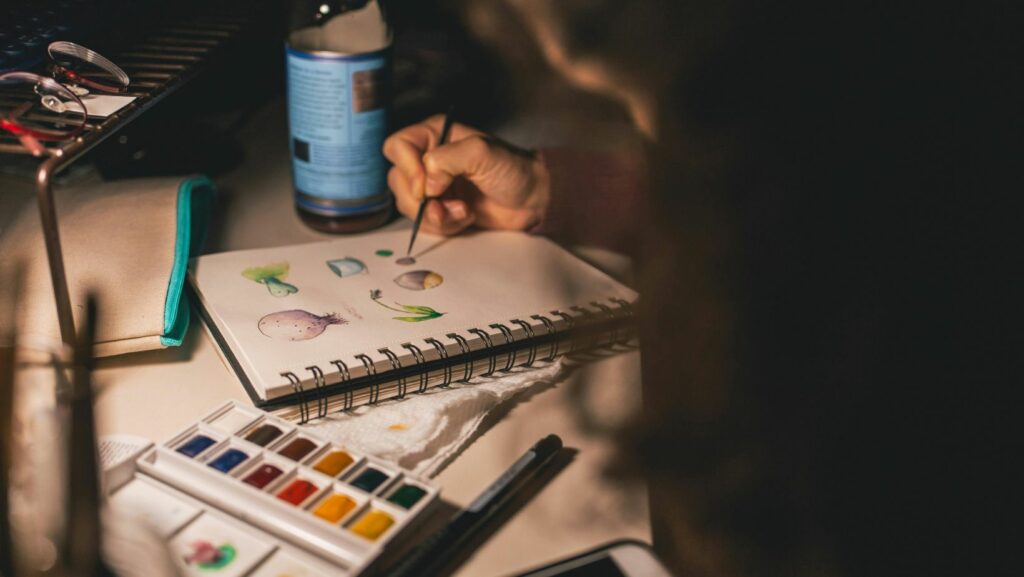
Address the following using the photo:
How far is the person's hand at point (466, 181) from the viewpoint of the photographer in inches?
25.4

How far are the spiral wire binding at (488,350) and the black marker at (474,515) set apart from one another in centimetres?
8

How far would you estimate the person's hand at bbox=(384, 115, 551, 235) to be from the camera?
65 centimetres

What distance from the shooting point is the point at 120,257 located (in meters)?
0.56

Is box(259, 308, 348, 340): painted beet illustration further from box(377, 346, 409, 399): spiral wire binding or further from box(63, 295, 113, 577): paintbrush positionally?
box(63, 295, 113, 577): paintbrush

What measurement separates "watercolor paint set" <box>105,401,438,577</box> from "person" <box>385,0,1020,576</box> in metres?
0.16

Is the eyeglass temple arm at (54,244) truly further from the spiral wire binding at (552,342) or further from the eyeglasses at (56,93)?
the spiral wire binding at (552,342)

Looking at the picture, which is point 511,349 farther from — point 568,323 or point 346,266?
point 346,266

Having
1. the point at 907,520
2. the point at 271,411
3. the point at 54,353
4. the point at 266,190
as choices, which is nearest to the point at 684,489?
the point at 907,520

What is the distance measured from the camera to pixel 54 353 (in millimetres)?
470

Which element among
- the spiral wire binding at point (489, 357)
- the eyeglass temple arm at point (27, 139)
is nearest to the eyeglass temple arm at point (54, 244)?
the eyeglass temple arm at point (27, 139)

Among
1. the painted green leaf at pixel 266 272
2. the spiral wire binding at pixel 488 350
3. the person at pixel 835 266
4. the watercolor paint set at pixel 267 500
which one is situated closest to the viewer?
the person at pixel 835 266

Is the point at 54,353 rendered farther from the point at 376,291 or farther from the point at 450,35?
the point at 450,35

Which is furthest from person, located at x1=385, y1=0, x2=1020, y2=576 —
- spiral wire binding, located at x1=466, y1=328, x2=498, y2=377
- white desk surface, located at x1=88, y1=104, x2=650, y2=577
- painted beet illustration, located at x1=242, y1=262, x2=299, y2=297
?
painted beet illustration, located at x1=242, y1=262, x2=299, y2=297

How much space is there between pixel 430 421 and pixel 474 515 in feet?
0.25
